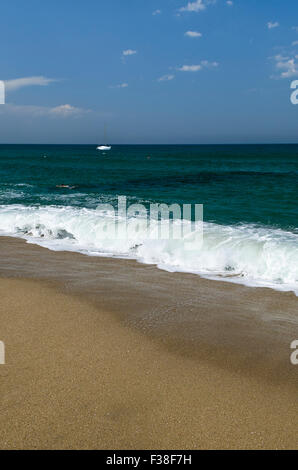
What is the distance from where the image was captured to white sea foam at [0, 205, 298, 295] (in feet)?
23.3

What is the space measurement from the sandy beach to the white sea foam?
3.39 feet

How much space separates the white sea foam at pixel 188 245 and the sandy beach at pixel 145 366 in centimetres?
103

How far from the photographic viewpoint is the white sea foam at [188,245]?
711 cm

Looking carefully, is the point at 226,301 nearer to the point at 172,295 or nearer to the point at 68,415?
the point at 172,295
